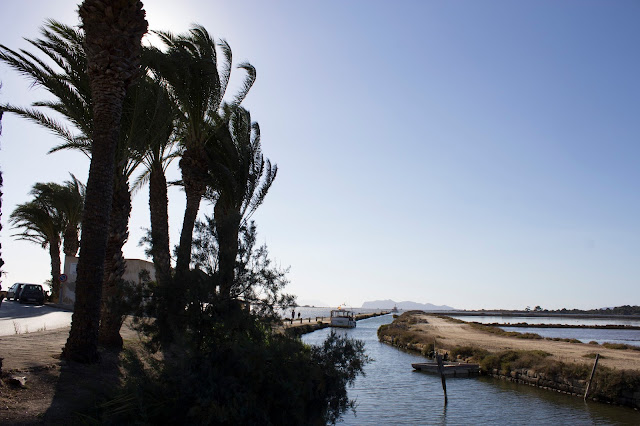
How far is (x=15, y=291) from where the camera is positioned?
1543 inches

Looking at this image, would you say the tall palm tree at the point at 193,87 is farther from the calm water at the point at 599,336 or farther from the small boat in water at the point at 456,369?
the calm water at the point at 599,336

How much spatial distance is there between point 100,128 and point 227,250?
13.9 feet

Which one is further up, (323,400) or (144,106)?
(144,106)

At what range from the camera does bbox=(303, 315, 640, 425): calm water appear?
16.7m

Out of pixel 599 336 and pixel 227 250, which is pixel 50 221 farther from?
pixel 599 336

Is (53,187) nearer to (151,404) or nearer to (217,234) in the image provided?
(217,234)

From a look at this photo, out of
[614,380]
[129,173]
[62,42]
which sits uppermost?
[62,42]

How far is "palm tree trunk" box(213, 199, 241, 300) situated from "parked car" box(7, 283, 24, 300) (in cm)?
3385

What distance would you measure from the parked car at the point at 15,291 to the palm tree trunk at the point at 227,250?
33.9m

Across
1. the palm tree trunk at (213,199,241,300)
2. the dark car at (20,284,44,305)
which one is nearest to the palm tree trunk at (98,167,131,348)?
the palm tree trunk at (213,199,241,300)

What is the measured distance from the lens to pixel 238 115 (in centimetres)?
1942

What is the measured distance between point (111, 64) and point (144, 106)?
9.10ft

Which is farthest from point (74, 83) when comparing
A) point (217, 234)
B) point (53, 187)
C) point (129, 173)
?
A: point (53, 187)

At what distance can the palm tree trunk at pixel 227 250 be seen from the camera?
926 centimetres
